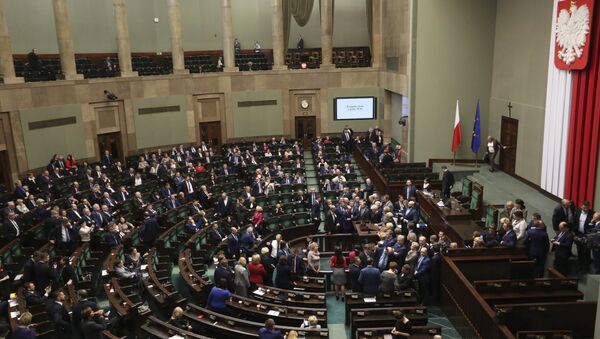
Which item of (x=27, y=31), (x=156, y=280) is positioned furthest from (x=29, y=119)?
(x=156, y=280)

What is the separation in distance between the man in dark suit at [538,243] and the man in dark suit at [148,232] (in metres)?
8.71

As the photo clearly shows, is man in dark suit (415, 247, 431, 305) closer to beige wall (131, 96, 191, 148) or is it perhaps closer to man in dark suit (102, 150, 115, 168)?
man in dark suit (102, 150, 115, 168)

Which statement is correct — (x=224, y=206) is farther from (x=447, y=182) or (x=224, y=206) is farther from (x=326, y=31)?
(x=326, y=31)

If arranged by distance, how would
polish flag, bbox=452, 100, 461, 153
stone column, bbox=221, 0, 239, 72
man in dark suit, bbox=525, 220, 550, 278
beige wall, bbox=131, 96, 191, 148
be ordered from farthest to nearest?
stone column, bbox=221, 0, 239, 72, beige wall, bbox=131, 96, 191, 148, polish flag, bbox=452, 100, 461, 153, man in dark suit, bbox=525, 220, 550, 278

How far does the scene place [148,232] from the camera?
511 inches

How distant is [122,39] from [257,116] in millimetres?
7590

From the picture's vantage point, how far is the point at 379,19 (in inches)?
1027

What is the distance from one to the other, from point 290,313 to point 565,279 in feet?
16.1

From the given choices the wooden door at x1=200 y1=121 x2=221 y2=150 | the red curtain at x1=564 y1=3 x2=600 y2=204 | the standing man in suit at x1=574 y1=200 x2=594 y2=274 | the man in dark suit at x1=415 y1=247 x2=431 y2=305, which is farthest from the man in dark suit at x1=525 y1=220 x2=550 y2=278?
the wooden door at x1=200 y1=121 x2=221 y2=150

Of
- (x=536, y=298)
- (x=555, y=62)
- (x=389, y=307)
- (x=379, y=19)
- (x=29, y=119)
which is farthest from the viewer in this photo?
(x=379, y=19)

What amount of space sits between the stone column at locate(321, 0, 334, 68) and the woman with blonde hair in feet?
60.3

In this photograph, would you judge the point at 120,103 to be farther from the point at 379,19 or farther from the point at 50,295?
the point at 50,295

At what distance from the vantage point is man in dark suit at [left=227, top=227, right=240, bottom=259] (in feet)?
40.7

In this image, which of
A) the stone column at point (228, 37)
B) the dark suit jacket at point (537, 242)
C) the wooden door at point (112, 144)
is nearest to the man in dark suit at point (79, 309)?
the dark suit jacket at point (537, 242)
